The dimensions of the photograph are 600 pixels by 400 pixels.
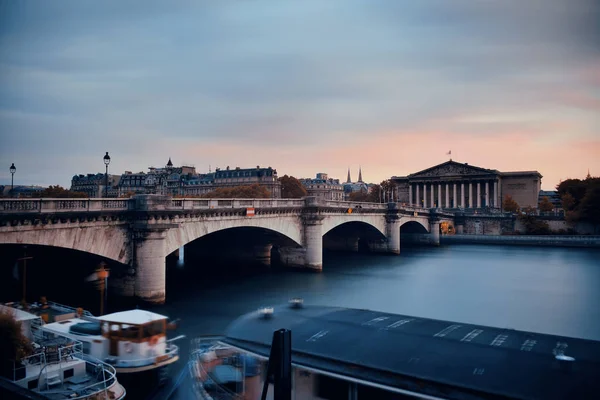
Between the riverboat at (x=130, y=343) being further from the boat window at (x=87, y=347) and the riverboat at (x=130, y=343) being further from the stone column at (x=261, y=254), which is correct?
the stone column at (x=261, y=254)

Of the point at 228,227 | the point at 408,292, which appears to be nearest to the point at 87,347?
the point at 228,227

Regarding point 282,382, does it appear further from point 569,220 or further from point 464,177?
point 464,177

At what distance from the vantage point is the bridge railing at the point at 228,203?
111ft

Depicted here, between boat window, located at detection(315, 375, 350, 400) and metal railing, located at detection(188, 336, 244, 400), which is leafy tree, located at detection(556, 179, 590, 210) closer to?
→ metal railing, located at detection(188, 336, 244, 400)

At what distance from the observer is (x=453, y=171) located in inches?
5778

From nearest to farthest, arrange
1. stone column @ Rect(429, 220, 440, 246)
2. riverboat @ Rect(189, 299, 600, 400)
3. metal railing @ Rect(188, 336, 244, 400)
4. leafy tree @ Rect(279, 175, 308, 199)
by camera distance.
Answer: riverboat @ Rect(189, 299, 600, 400)
metal railing @ Rect(188, 336, 244, 400)
stone column @ Rect(429, 220, 440, 246)
leafy tree @ Rect(279, 175, 308, 199)

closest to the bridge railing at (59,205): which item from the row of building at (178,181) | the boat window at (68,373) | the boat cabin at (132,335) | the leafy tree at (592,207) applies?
the boat cabin at (132,335)

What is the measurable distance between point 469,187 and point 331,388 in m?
143

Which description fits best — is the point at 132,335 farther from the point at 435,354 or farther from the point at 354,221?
the point at 354,221

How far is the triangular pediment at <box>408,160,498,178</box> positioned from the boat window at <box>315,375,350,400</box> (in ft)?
459

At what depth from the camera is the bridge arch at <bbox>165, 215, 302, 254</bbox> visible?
3359 cm

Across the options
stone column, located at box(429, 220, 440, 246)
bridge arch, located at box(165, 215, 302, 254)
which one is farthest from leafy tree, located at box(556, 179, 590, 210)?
bridge arch, located at box(165, 215, 302, 254)

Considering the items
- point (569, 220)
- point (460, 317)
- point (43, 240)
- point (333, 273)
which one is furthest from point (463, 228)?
point (43, 240)

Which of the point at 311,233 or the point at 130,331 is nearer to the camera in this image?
the point at 130,331
